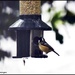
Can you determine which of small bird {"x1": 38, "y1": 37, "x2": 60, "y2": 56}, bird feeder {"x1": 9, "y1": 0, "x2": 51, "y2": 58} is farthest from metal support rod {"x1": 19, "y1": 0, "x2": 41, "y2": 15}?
small bird {"x1": 38, "y1": 37, "x2": 60, "y2": 56}

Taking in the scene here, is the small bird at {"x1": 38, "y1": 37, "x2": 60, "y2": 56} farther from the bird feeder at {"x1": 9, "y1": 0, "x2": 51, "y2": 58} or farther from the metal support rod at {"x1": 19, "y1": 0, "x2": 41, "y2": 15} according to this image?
the metal support rod at {"x1": 19, "y1": 0, "x2": 41, "y2": 15}

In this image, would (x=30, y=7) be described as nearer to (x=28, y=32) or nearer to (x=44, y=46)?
(x=28, y=32)

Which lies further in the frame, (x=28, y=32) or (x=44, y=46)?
(x=28, y=32)

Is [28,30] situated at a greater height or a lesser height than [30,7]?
lesser

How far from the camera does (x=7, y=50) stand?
3613 millimetres

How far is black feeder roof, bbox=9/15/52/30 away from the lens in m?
2.85

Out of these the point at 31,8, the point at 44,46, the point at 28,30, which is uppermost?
the point at 31,8

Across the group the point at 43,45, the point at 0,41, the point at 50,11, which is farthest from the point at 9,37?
the point at 50,11

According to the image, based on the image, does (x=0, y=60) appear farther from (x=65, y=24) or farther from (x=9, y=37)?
(x=65, y=24)

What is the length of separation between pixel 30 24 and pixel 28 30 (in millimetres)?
116

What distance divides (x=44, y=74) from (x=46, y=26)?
2.82 feet

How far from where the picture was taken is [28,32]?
9.81 feet

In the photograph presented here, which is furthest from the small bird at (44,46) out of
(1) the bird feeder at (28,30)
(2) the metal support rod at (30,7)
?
(2) the metal support rod at (30,7)

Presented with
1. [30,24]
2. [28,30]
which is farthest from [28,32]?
[30,24]
